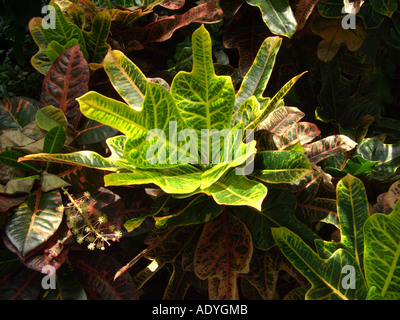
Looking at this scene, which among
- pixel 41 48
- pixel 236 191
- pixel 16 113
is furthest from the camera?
pixel 41 48

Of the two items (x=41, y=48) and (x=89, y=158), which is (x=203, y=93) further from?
(x=41, y=48)

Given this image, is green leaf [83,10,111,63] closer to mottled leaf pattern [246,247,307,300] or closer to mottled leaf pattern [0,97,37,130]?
mottled leaf pattern [0,97,37,130]

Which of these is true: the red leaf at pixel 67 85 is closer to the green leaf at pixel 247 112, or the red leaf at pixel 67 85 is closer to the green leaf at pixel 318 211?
the green leaf at pixel 247 112

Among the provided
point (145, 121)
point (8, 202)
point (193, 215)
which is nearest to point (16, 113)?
point (8, 202)

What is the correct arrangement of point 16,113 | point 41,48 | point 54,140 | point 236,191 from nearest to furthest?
point 236,191, point 54,140, point 16,113, point 41,48

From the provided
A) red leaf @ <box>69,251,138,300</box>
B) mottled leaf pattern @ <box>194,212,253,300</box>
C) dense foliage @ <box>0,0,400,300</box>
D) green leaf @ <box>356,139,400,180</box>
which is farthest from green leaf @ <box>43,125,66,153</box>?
green leaf @ <box>356,139,400,180</box>

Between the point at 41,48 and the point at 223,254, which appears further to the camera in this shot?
the point at 41,48
